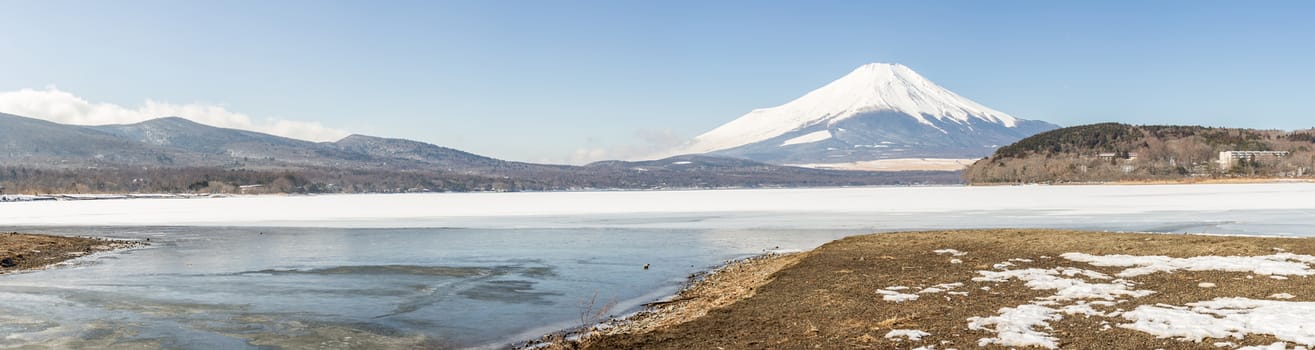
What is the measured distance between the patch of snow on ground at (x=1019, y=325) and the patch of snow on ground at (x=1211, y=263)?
458 cm

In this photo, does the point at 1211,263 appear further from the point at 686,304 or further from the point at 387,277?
the point at 387,277

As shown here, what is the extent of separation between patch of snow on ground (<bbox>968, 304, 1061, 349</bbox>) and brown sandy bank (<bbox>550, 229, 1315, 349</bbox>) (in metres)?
0.06

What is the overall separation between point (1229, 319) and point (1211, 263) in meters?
6.44

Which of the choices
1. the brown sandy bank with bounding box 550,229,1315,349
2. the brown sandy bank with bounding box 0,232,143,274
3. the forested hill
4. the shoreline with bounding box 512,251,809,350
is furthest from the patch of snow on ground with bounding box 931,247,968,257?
the forested hill

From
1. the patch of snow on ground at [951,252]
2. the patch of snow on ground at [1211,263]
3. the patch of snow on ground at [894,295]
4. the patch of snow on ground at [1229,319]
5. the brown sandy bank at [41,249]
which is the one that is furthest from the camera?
the brown sandy bank at [41,249]

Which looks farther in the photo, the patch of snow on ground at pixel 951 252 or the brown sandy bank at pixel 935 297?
the patch of snow on ground at pixel 951 252

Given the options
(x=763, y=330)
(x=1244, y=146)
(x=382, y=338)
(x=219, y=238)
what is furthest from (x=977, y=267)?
(x=1244, y=146)

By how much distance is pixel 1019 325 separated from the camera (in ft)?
36.3

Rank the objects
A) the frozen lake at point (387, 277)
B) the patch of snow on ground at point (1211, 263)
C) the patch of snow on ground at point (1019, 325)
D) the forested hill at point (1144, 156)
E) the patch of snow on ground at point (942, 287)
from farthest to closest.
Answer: the forested hill at point (1144, 156) < the patch of snow on ground at point (1211, 263) < the patch of snow on ground at point (942, 287) < the frozen lake at point (387, 277) < the patch of snow on ground at point (1019, 325)

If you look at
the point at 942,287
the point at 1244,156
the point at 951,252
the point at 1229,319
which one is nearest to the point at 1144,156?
the point at 1244,156

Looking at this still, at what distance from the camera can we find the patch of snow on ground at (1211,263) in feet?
49.6

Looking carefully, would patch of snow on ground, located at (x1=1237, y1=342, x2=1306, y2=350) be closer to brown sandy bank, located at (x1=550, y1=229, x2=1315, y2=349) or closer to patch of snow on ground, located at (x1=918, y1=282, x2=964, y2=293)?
brown sandy bank, located at (x1=550, y1=229, x2=1315, y2=349)

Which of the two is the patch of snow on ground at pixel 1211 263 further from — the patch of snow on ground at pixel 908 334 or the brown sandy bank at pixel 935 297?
the patch of snow on ground at pixel 908 334

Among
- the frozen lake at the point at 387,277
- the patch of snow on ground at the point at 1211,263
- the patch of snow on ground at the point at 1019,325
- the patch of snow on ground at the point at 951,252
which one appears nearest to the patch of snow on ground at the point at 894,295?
the patch of snow on ground at the point at 1019,325
